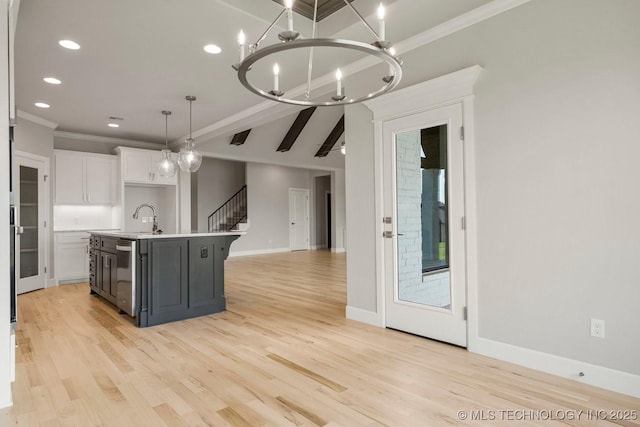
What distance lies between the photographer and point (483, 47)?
2885 millimetres

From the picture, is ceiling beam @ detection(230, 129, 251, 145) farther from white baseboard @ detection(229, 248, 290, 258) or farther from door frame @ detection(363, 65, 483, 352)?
door frame @ detection(363, 65, 483, 352)

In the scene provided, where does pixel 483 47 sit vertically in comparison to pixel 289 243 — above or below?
above

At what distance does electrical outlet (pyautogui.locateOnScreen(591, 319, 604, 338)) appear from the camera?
7.61 feet

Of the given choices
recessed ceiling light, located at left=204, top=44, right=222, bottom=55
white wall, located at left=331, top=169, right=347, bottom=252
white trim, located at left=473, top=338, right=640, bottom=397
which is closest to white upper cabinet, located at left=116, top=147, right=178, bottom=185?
recessed ceiling light, located at left=204, top=44, right=222, bottom=55

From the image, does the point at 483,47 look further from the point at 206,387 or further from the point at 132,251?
the point at 132,251

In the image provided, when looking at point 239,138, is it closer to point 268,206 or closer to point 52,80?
point 268,206

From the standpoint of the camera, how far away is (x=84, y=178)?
6535 mm

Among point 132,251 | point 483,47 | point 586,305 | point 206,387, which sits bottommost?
point 206,387

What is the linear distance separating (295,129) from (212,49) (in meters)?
6.07

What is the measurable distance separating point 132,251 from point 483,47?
12.3 ft

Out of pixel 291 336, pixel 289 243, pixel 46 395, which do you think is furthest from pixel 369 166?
pixel 289 243

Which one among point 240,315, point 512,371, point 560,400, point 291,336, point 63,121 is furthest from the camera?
point 63,121

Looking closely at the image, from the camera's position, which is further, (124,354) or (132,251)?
(132,251)

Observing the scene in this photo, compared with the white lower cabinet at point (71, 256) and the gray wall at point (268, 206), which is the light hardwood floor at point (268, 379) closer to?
the white lower cabinet at point (71, 256)
